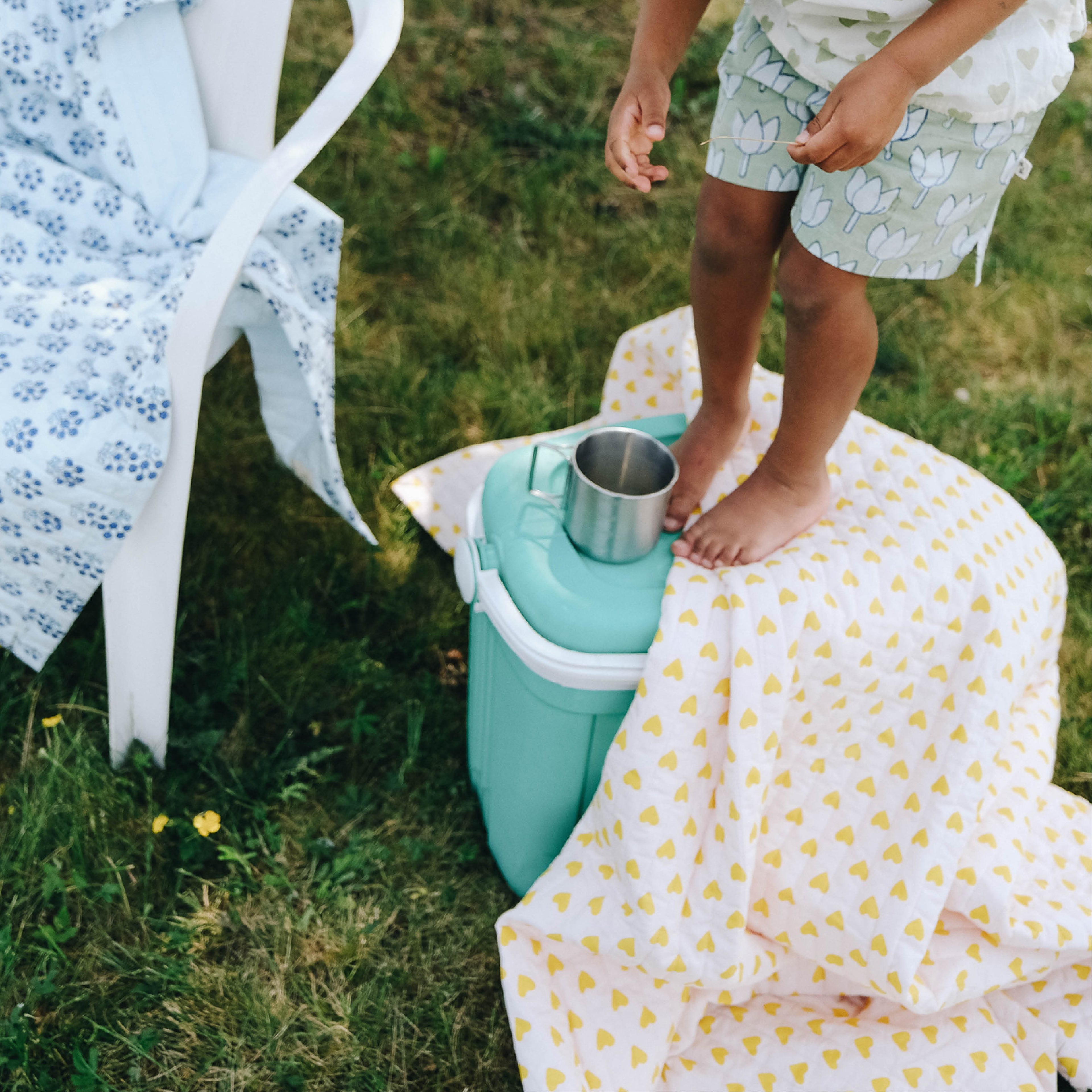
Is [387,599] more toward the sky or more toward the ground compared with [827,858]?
more toward the ground

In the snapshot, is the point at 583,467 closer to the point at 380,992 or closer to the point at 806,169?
the point at 806,169

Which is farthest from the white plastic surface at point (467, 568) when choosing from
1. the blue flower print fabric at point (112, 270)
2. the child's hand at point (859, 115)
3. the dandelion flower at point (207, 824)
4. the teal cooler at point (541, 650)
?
the child's hand at point (859, 115)

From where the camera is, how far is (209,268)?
113 cm

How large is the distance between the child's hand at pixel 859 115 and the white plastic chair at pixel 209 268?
0.51 meters

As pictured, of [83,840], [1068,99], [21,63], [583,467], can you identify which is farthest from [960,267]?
[83,840]

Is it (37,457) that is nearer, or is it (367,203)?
(37,457)

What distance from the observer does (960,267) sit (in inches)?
97.2

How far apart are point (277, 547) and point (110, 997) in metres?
0.71

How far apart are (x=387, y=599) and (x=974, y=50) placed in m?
1.08

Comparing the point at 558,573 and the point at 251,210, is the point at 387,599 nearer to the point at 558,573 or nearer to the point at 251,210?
the point at 558,573

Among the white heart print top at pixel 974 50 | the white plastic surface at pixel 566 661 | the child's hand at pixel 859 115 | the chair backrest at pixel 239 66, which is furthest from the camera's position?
the chair backrest at pixel 239 66

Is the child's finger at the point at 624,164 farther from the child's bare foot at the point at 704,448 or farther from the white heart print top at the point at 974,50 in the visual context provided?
the child's bare foot at the point at 704,448

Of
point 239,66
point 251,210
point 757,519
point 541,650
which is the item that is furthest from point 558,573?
point 239,66

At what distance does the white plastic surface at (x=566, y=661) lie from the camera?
1.12m
